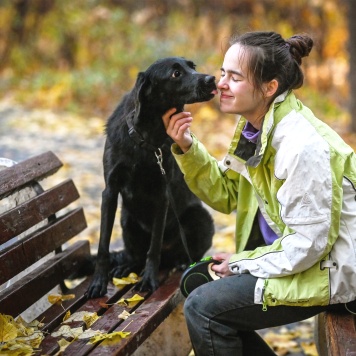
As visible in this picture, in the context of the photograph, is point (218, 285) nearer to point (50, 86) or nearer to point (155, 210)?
point (155, 210)

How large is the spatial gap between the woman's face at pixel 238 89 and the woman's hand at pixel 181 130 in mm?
239

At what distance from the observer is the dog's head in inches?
125

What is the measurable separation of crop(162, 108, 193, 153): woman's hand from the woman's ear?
42cm

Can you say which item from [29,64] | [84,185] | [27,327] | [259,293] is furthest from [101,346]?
[29,64]

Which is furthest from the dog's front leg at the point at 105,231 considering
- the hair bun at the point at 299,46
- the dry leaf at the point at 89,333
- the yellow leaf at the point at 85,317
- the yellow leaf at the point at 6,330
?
the hair bun at the point at 299,46

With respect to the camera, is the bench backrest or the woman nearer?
the woman

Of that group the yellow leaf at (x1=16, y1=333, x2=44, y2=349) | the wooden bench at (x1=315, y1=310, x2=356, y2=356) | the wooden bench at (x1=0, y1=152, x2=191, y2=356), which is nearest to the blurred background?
the wooden bench at (x1=0, y1=152, x2=191, y2=356)

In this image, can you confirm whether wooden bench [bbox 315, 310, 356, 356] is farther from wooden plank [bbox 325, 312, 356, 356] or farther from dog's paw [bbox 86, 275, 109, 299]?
dog's paw [bbox 86, 275, 109, 299]

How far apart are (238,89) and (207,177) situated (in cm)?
55

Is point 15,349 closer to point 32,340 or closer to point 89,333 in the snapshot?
point 32,340

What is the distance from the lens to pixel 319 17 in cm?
1125

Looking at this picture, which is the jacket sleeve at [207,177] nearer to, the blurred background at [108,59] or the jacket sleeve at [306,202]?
the jacket sleeve at [306,202]

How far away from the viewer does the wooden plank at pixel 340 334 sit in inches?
90.6

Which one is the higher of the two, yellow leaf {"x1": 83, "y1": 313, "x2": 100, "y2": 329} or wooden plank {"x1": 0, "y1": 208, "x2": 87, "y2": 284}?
wooden plank {"x1": 0, "y1": 208, "x2": 87, "y2": 284}
